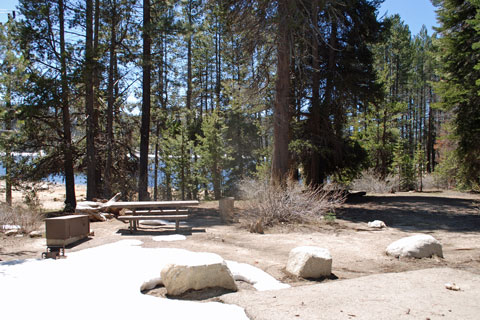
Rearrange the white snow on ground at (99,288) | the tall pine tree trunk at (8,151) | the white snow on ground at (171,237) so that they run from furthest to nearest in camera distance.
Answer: the tall pine tree trunk at (8,151) → the white snow on ground at (171,237) → the white snow on ground at (99,288)

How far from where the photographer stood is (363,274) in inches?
209

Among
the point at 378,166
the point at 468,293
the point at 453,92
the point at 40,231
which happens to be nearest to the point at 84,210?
the point at 40,231

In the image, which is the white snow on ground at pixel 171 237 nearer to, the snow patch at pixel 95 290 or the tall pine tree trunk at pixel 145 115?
the snow patch at pixel 95 290

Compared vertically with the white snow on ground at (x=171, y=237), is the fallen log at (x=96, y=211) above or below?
above

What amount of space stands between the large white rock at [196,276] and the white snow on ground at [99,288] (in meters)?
0.21

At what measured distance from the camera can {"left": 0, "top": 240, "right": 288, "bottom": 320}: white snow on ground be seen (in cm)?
371

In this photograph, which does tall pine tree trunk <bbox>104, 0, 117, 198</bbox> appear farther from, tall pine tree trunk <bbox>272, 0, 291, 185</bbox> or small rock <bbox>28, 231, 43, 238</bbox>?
tall pine tree trunk <bbox>272, 0, 291, 185</bbox>

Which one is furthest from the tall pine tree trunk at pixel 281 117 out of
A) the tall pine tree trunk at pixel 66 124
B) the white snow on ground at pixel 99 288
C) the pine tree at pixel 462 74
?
the tall pine tree trunk at pixel 66 124

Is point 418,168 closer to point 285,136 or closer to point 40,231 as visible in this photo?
point 285,136

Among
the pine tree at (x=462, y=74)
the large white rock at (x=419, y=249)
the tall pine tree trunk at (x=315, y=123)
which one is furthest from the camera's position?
the tall pine tree trunk at (x=315, y=123)

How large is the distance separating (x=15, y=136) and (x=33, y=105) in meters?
2.03

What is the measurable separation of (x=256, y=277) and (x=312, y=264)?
82 cm

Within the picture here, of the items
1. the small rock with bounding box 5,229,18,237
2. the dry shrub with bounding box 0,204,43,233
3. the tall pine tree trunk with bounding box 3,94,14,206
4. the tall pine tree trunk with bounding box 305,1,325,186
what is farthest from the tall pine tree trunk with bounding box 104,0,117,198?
the tall pine tree trunk with bounding box 305,1,325,186

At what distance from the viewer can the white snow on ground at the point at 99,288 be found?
3.71 meters
